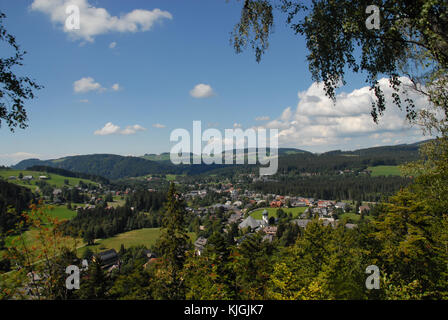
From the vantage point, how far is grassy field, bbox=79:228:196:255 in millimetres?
54306

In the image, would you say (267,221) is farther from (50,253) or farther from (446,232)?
(50,253)

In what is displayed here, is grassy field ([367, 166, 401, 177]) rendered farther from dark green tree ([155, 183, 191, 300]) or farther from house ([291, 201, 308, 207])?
dark green tree ([155, 183, 191, 300])

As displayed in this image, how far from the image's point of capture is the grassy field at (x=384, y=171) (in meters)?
151

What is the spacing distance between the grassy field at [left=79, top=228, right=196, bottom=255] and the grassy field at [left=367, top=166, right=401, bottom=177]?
143 metres

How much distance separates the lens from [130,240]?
59094mm

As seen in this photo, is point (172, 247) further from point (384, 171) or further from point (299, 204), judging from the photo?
point (384, 171)

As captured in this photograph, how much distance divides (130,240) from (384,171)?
168 metres

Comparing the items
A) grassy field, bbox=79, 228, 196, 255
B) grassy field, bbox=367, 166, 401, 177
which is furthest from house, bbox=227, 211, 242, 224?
grassy field, bbox=367, 166, 401, 177

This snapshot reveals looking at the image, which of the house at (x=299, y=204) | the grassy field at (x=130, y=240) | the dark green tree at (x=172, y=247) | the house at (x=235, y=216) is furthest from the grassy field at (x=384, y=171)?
the dark green tree at (x=172, y=247)

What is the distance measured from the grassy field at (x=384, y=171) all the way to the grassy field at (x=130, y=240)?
143309 mm

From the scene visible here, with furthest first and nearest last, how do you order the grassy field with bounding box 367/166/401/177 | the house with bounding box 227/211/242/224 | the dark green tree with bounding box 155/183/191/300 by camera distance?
the grassy field with bounding box 367/166/401/177 < the house with bounding box 227/211/242/224 < the dark green tree with bounding box 155/183/191/300

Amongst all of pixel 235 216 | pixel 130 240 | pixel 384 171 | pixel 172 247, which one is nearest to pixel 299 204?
pixel 235 216

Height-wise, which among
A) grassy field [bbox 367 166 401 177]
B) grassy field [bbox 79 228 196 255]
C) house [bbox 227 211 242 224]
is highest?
grassy field [bbox 367 166 401 177]

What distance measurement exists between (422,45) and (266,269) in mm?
13075
